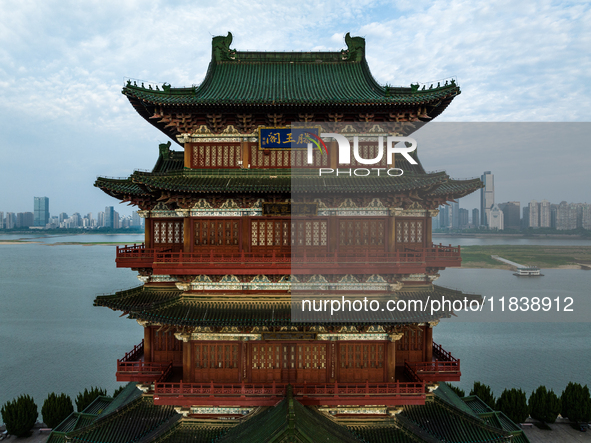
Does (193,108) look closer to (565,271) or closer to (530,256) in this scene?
(530,256)

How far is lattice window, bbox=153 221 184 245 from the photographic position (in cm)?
1609

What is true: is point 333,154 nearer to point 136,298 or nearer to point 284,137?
point 284,137

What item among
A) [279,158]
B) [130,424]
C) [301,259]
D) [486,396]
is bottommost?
[486,396]

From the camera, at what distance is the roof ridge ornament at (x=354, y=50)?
60.8 ft

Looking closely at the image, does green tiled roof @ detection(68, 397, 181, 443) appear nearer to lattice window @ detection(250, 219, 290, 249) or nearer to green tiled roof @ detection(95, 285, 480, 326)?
green tiled roof @ detection(95, 285, 480, 326)

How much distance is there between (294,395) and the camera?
13.2m

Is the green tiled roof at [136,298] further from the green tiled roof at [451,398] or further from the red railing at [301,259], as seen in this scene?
the green tiled roof at [451,398]

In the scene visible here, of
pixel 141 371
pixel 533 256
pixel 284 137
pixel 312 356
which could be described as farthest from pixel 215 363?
pixel 533 256

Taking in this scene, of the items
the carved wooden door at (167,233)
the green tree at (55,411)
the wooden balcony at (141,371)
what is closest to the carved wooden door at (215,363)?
the wooden balcony at (141,371)

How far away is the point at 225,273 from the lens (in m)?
13.6

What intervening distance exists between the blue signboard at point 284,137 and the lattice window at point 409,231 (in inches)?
250

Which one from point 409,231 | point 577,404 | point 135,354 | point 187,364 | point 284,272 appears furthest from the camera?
point 577,404

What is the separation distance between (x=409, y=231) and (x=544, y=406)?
19035 millimetres

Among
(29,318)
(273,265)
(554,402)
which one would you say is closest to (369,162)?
(273,265)
